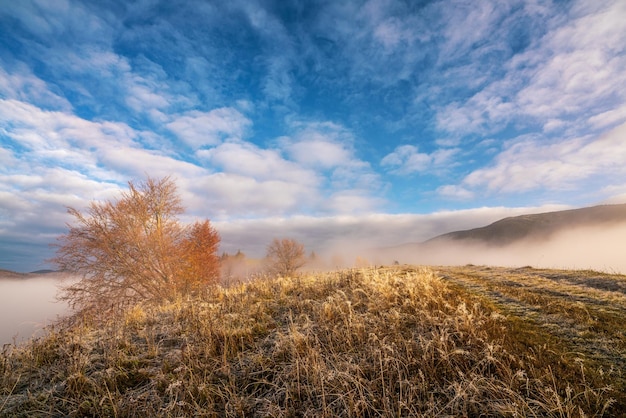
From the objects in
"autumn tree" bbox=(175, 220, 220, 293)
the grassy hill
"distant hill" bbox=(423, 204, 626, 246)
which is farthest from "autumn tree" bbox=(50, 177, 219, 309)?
"distant hill" bbox=(423, 204, 626, 246)

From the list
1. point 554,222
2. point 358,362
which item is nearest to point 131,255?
point 358,362

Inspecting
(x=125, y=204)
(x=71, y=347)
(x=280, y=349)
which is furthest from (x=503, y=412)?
(x=125, y=204)

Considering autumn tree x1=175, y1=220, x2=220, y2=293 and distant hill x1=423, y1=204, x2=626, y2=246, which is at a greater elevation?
distant hill x1=423, y1=204, x2=626, y2=246

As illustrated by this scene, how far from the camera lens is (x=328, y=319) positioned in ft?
22.7

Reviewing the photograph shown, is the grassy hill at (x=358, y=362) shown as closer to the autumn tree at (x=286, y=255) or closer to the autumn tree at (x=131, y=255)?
the autumn tree at (x=131, y=255)

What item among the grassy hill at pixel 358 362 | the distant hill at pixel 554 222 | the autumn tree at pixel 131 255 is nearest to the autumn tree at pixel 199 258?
the autumn tree at pixel 131 255

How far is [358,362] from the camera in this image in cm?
497

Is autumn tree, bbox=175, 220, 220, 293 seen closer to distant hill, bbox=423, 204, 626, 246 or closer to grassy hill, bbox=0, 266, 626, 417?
grassy hill, bbox=0, 266, 626, 417

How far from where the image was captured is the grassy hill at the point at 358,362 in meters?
3.89

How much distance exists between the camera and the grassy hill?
3895 mm

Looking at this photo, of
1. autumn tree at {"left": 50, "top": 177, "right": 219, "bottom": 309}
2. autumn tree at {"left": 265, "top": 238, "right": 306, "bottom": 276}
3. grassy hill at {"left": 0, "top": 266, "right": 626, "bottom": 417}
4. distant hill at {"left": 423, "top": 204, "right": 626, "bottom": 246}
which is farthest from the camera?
distant hill at {"left": 423, "top": 204, "right": 626, "bottom": 246}

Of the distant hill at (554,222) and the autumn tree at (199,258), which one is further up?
the distant hill at (554,222)

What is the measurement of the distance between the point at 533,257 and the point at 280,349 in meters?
195

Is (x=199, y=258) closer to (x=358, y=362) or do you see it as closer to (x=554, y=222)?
(x=358, y=362)
